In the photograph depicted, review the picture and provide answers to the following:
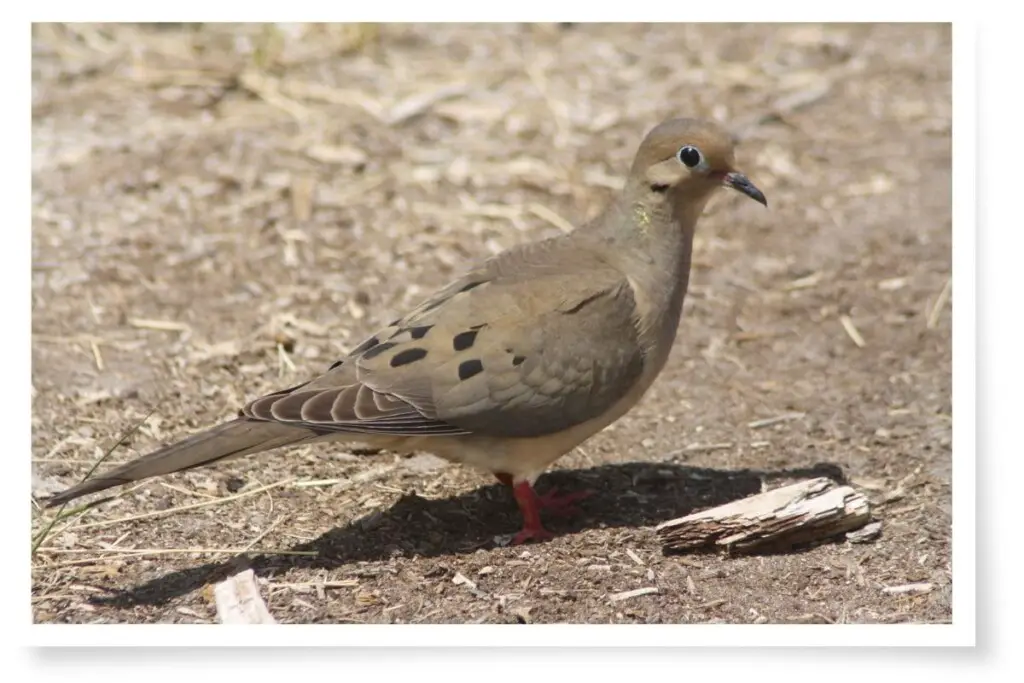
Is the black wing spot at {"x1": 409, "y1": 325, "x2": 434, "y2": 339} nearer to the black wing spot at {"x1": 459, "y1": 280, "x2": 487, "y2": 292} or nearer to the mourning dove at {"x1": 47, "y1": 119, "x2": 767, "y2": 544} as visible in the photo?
the mourning dove at {"x1": 47, "y1": 119, "x2": 767, "y2": 544}

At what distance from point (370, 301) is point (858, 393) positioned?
7.78 feet

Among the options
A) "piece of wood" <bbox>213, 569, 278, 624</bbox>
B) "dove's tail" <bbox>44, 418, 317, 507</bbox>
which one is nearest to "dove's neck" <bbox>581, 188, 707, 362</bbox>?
"dove's tail" <bbox>44, 418, 317, 507</bbox>

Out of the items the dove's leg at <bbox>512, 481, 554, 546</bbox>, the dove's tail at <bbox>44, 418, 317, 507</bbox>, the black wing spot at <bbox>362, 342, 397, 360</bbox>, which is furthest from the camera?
the dove's leg at <bbox>512, 481, 554, 546</bbox>

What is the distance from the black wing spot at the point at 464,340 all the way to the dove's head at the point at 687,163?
99 cm

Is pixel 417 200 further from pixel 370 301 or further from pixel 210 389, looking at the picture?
pixel 210 389

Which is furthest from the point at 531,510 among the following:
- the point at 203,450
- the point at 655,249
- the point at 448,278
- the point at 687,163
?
the point at 448,278

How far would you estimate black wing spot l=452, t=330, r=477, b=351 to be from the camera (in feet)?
16.7

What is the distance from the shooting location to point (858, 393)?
6402mm

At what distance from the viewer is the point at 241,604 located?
477cm

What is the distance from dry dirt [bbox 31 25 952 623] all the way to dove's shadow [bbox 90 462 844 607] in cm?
2

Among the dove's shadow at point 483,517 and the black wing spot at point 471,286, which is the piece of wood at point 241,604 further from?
the black wing spot at point 471,286

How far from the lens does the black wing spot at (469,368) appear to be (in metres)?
5.05

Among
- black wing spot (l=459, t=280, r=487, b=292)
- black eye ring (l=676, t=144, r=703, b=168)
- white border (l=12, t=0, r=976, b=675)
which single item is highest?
black eye ring (l=676, t=144, r=703, b=168)
